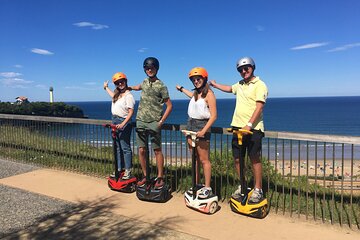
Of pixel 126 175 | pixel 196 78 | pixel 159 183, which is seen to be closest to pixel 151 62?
pixel 196 78

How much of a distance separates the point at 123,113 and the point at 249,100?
2.20m

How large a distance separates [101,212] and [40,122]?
13.3ft

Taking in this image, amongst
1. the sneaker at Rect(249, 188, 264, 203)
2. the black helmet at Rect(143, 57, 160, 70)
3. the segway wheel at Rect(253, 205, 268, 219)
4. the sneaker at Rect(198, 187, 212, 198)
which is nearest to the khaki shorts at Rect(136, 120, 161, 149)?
the black helmet at Rect(143, 57, 160, 70)

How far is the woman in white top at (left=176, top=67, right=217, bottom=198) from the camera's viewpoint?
4.36m

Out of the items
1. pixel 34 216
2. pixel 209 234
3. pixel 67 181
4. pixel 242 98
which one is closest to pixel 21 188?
pixel 67 181

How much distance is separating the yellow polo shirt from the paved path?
125 cm

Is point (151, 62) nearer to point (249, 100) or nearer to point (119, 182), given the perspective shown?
point (249, 100)

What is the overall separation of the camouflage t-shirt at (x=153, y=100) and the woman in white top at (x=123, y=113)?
1.15 ft

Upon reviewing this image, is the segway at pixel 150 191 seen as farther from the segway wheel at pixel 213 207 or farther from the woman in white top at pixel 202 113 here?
the segway wheel at pixel 213 207

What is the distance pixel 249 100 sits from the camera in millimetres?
4172

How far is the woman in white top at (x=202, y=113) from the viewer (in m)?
4.36

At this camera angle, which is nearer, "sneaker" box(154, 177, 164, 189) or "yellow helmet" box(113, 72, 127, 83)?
"sneaker" box(154, 177, 164, 189)

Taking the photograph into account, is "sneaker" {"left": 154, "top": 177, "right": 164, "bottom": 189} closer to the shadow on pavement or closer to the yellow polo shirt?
the shadow on pavement

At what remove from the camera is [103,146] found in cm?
683
